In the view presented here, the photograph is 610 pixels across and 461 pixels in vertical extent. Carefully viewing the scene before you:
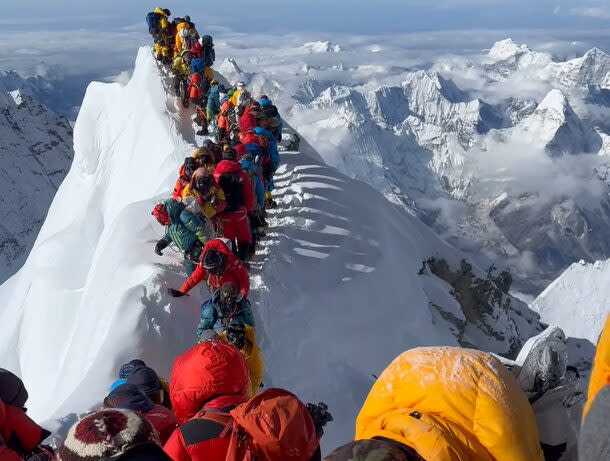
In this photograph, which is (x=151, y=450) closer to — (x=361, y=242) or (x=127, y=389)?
(x=127, y=389)

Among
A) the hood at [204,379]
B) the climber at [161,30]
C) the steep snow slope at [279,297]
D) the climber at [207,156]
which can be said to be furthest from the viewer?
the climber at [161,30]

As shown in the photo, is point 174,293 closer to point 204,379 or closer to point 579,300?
point 204,379

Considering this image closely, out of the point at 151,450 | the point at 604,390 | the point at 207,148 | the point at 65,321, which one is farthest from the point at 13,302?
the point at 604,390

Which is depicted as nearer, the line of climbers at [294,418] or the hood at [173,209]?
the line of climbers at [294,418]

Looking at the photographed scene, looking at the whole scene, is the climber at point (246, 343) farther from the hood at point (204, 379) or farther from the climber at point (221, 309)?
the hood at point (204, 379)

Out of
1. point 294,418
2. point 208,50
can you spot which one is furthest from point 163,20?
point 294,418

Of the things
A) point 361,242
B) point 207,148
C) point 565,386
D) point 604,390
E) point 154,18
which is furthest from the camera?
point 154,18

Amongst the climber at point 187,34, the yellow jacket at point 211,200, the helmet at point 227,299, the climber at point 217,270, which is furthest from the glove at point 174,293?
the climber at point 187,34
